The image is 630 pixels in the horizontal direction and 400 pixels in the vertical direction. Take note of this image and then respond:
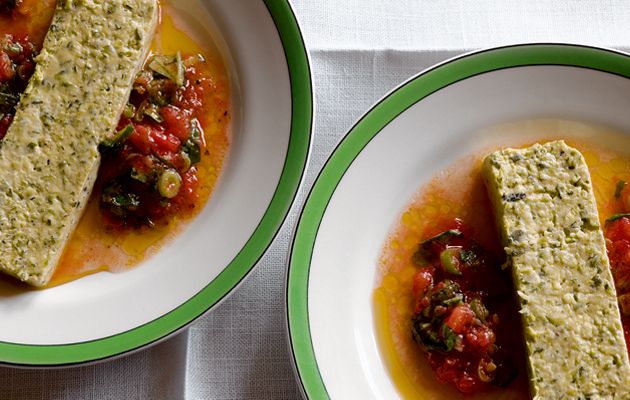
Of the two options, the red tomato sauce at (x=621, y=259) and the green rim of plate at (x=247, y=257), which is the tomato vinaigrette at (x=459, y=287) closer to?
the red tomato sauce at (x=621, y=259)

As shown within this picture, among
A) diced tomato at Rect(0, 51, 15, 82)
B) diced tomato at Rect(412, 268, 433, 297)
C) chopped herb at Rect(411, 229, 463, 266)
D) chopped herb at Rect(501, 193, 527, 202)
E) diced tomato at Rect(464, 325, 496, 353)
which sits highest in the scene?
diced tomato at Rect(0, 51, 15, 82)

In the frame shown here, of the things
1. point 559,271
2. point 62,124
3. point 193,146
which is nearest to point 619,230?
point 559,271

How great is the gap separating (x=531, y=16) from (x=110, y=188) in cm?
274

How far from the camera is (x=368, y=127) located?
14.1ft

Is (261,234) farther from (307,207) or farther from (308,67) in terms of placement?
(308,67)

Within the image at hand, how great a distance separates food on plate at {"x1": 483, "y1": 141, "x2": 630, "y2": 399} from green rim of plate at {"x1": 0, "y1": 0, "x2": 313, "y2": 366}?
1.05 m

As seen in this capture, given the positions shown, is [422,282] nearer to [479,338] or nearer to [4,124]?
[479,338]

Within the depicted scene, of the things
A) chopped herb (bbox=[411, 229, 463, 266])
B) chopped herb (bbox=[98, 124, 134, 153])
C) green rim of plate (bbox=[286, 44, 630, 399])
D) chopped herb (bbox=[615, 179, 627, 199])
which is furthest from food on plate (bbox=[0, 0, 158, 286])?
chopped herb (bbox=[615, 179, 627, 199])

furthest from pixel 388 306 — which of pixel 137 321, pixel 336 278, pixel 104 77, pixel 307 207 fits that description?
pixel 104 77

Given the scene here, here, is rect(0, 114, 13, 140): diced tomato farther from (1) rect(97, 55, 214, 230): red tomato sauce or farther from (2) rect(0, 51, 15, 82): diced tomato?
(1) rect(97, 55, 214, 230): red tomato sauce

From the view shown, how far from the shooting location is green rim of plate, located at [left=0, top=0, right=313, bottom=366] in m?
4.09

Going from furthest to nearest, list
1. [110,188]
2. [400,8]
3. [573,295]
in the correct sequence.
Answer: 1. [400,8]
2. [110,188]
3. [573,295]

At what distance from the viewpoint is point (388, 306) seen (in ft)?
14.5

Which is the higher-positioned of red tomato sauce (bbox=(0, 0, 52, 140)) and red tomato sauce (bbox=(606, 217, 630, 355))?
red tomato sauce (bbox=(0, 0, 52, 140))
